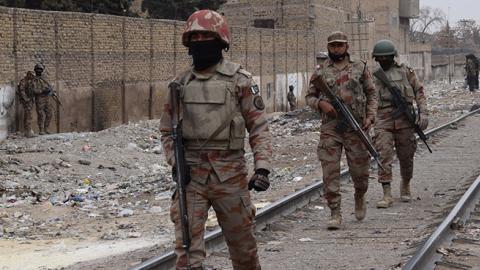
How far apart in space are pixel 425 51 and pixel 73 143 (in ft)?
195

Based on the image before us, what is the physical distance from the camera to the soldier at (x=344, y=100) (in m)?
8.27

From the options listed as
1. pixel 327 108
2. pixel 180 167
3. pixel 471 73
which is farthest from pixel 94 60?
pixel 471 73

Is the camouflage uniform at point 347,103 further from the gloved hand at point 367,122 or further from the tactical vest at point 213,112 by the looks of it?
the tactical vest at point 213,112

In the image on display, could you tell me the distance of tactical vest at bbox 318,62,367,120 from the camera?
8297 millimetres

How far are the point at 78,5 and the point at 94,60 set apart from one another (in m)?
7.68

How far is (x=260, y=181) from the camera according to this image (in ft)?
16.5

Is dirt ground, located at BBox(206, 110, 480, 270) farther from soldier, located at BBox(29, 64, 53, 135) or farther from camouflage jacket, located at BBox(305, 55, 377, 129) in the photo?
soldier, located at BBox(29, 64, 53, 135)

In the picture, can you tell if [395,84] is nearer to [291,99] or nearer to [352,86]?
[352,86]

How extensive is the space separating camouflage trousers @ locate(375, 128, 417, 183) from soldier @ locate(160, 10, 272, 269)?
513cm

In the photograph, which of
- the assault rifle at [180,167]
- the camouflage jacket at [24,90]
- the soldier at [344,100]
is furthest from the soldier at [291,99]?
the assault rifle at [180,167]

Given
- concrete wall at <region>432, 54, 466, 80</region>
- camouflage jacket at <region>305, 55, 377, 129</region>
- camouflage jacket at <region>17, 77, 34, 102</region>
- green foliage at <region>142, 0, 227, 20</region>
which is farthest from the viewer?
concrete wall at <region>432, 54, 466, 80</region>

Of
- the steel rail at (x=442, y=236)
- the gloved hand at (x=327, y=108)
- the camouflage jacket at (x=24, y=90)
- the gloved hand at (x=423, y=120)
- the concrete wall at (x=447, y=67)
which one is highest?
the concrete wall at (x=447, y=67)

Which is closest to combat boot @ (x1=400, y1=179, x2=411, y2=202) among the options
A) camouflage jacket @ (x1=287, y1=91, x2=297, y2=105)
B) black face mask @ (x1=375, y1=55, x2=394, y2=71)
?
black face mask @ (x1=375, y1=55, x2=394, y2=71)

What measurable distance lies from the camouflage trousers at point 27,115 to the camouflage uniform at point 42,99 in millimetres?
199
